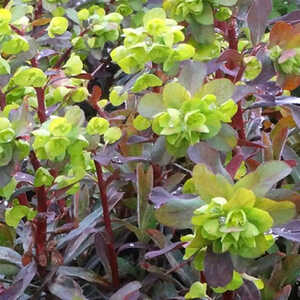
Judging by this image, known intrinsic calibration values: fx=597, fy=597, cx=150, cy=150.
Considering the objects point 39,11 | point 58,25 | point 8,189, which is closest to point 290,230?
point 8,189

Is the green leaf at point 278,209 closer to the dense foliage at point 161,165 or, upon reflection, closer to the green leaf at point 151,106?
the dense foliage at point 161,165

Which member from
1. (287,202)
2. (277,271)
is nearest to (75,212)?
(277,271)

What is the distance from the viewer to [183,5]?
0.97 m

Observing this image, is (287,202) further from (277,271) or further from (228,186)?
(277,271)

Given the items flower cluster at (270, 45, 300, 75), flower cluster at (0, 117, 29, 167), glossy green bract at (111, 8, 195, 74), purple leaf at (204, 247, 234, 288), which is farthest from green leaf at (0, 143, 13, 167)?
flower cluster at (270, 45, 300, 75)

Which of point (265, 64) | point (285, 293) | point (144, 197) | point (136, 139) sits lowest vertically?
point (285, 293)

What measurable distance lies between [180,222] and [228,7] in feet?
1.39

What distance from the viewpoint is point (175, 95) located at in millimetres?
823

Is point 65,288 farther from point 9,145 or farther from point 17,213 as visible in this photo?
point 9,145

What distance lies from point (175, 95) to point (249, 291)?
0.32 metres

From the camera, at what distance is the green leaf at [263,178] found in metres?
0.75

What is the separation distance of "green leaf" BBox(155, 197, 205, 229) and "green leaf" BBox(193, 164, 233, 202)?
0.03 metres

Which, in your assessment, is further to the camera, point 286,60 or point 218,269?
point 286,60

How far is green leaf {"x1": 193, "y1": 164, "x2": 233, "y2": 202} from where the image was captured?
731mm
